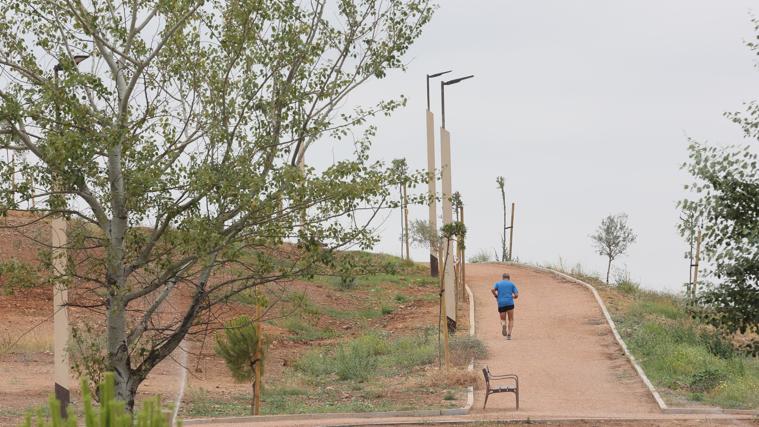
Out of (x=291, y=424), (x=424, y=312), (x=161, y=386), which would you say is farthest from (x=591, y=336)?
(x=291, y=424)

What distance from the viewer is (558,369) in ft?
75.1

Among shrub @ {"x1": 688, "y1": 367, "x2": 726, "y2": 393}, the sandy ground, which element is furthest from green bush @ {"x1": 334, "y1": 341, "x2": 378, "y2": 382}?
shrub @ {"x1": 688, "y1": 367, "x2": 726, "y2": 393}

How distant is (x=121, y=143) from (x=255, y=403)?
7.51m

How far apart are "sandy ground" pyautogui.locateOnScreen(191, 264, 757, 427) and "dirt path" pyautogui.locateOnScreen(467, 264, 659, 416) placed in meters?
0.02

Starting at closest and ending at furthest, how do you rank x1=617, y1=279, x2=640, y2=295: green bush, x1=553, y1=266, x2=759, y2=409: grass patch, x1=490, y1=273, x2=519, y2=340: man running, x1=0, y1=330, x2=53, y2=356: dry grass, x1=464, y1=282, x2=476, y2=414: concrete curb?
x1=464, y1=282, x2=476, y2=414: concrete curb < x1=553, y1=266, x2=759, y2=409: grass patch < x1=490, y1=273, x2=519, y2=340: man running < x1=0, y1=330, x2=53, y2=356: dry grass < x1=617, y1=279, x2=640, y2=295: green bush

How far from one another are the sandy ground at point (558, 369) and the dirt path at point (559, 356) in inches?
0.6

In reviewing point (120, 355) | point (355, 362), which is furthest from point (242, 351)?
point (120, 355)

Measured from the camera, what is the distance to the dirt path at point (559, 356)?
1917 cm

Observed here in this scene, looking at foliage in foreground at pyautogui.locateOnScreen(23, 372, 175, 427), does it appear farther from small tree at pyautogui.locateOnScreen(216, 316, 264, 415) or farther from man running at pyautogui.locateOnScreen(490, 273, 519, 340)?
man running at pyautogui.locateOnScreen(490, 273, 519, 340)

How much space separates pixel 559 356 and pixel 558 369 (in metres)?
1.55

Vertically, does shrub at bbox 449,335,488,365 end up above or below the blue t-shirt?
below

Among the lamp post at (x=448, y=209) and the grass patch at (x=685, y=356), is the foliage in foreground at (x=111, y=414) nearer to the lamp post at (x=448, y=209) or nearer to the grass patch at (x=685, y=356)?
the grass patch at (x=685, y=356)

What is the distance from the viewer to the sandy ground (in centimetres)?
1684

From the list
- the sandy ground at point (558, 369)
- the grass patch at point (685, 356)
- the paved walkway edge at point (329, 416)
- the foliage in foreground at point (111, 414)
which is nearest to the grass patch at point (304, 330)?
the sandy ground at point (558, 369)
